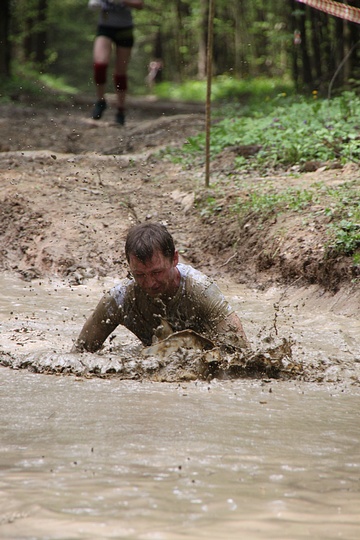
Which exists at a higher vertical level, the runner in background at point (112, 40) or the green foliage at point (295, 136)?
the runner in background at point (112, 40)

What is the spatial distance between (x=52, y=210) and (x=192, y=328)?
3957 mm

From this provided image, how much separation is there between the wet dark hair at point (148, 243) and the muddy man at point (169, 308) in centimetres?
3

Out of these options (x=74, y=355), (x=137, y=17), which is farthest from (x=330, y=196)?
(x=137, y=17)

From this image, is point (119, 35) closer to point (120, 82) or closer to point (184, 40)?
point (120, 82)

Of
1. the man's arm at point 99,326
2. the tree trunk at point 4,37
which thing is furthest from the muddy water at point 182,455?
the tree trunk at point 4,37

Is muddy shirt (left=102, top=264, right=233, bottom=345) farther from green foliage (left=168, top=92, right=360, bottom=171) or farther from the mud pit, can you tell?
green foliage (left=168, top=92, right=360, bottom=171)

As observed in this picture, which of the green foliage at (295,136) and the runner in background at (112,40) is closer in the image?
the green foliage at (295,136)

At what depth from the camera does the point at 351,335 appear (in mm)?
5266

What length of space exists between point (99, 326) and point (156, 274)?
0.61m

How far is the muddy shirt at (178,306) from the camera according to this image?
14.6 ft

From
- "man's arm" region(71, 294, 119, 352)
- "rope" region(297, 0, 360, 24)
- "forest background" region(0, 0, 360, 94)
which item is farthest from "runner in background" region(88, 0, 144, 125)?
"man's arm" region(71, 294, 119, 352)

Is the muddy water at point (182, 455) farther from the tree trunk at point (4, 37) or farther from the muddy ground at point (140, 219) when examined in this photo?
the tree trunk at point (4, 37)

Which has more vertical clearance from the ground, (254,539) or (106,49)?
(106,49)

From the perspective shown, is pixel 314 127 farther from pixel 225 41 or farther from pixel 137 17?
pixel 137 17
